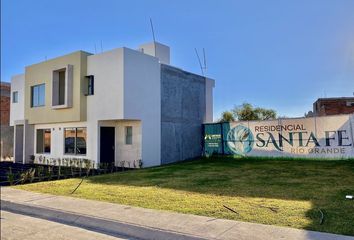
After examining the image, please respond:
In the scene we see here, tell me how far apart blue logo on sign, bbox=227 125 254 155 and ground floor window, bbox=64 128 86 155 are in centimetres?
962

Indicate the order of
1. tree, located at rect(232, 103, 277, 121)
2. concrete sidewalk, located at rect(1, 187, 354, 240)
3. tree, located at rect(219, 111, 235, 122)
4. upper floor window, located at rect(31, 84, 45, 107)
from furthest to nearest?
tree, located at rect(232, 103, 277, 121) → tree, located at rect(219, 111, 235, 122) → upper floor window, located at rect(31, 84, 45, 107) → concrete sidewalk, located at rect(1, 187, 354, 240)

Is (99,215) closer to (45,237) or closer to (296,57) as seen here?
(45,237)

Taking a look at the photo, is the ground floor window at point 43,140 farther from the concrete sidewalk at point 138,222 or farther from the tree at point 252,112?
the tree at point 252,112

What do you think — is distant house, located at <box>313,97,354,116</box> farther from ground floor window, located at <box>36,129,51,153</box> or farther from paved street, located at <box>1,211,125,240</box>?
paved street, located at <box>1,211,125,240</box>

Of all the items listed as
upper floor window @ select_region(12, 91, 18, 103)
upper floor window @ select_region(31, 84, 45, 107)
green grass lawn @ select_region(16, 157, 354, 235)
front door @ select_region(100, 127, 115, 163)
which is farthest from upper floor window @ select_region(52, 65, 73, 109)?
green grass lawn @ select_region(16, 157, 354, 235)

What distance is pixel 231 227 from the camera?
19.8 feet

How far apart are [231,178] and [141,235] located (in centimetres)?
710

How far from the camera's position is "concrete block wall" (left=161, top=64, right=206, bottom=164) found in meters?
19.9

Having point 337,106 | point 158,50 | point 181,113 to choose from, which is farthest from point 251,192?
point 337,106

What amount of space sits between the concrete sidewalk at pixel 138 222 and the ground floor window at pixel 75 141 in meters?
10.2

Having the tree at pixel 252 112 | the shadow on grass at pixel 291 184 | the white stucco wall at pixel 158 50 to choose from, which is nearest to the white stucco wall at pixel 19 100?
the white stucco wall at pixel 158 50

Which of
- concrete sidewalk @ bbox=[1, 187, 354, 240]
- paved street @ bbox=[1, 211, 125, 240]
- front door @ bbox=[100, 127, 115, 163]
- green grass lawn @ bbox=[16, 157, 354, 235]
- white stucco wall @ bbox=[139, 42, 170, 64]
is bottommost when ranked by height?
paved street @ bbox=[1, 211, 125, 240]

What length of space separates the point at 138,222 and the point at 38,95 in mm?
18519

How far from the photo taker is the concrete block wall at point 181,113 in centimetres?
1992
